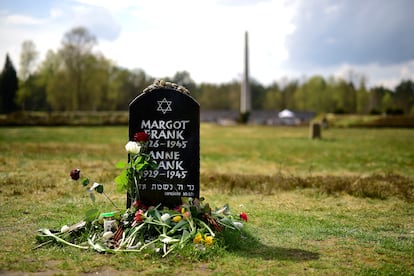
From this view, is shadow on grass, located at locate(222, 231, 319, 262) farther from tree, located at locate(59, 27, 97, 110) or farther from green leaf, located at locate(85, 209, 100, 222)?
tree, located at locate(59, 27, 97, 110)

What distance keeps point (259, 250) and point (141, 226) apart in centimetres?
160

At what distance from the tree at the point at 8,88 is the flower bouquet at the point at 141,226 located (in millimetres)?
51137

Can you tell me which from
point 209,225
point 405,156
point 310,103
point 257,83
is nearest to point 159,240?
point 209,225

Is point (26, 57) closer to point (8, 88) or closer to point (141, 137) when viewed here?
point (8, 88)

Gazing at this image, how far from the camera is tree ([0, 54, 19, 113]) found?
180 feet

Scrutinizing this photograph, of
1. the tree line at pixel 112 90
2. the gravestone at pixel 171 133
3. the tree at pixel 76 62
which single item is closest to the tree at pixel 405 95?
the tree line at pixel 112 90

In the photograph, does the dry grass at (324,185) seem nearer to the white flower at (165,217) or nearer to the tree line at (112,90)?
the white flower at (165,217)

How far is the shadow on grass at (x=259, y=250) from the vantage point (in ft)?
20.5

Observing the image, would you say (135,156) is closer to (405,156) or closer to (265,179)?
(265,179)

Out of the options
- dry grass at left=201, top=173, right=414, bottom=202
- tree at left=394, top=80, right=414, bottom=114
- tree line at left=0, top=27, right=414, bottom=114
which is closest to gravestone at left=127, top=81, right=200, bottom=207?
dry grass at left=201, top=173, right=414, bottom=202

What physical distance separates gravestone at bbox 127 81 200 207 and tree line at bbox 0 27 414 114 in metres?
A: 48.6

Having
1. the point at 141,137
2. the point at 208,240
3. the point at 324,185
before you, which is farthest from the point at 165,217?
the point at 324,185

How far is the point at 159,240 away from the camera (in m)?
6.47

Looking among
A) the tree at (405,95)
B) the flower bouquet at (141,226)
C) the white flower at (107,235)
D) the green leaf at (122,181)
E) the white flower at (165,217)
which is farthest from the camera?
the tree at (405,95)
